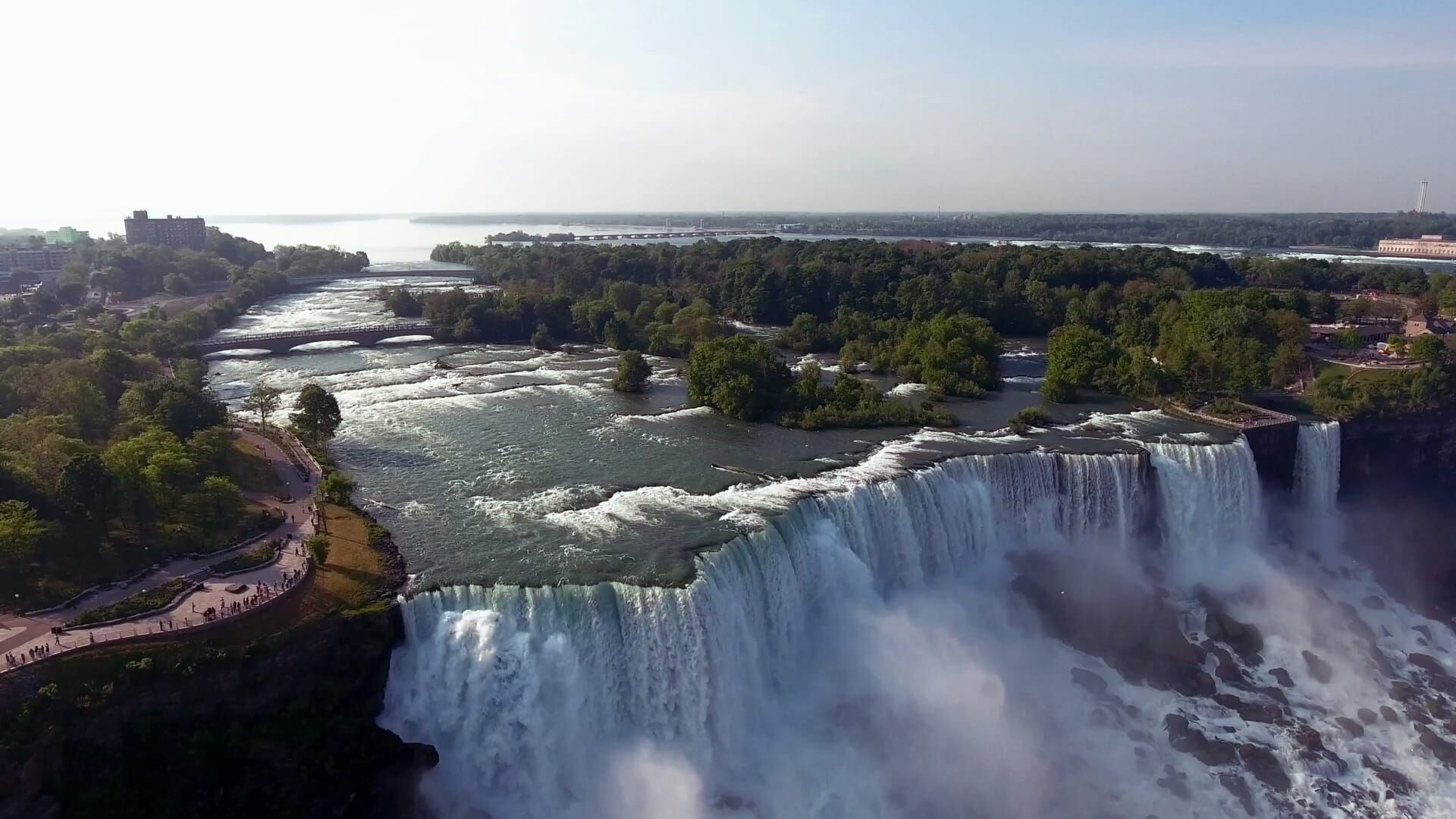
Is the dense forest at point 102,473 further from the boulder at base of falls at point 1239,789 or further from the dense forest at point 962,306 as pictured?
the boulder at base of falls at point 1239,789

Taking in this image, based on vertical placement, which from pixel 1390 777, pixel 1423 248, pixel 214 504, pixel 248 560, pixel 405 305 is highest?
pixel 1423 248

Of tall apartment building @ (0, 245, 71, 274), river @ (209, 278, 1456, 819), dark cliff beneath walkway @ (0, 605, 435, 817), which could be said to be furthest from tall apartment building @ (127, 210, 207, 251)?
dark cliff beneath walkway @ (0, 605, 435, 817)

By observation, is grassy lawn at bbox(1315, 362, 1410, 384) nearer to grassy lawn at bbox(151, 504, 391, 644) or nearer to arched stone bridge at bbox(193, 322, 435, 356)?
grassy lawn at bbox(151, 504, 391, 644)

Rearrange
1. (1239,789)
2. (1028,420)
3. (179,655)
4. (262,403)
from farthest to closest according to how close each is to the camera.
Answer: (1028,420)
(262,403)
(1239,789)
(179,655)

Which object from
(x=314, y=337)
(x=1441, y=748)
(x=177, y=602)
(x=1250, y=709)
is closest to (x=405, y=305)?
(x=314, y=337)

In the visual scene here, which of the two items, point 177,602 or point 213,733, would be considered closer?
point 213,733

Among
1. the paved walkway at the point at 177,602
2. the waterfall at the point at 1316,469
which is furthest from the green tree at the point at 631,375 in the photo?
the waterfall at the point at 1316,469

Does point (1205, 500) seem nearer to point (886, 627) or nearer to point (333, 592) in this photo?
point (886, 627)
